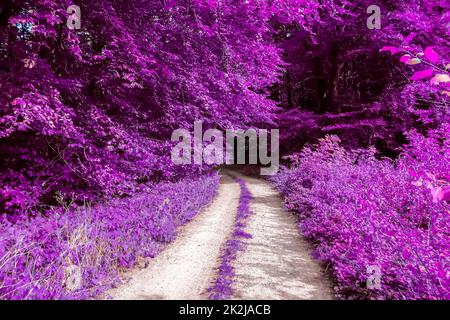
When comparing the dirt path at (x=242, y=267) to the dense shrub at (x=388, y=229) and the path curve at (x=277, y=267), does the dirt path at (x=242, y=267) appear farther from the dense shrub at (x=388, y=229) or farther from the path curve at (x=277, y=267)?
the dense shrub at (x=388, y=229)

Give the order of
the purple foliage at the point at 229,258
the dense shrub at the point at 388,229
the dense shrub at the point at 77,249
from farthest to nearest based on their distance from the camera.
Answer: the purple foliage at the point at 229,258 < the dense shrub at the point at 77,249 < the dense shrub at the point at 388,229


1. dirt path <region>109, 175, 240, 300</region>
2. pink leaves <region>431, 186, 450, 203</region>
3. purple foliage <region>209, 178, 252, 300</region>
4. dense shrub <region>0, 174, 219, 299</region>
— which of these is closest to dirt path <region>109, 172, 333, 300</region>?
dirt path <region>109, 175, 240, 300</region>

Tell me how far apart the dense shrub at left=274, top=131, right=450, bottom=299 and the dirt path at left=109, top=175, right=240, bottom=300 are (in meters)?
1.99

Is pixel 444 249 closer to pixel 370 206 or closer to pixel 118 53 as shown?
pixel 370 206

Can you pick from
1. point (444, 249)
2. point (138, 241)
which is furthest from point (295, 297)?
point (138, 241)

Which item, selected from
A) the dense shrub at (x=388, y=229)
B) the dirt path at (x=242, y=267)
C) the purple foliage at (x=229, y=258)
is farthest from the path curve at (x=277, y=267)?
the dense shrub at (x=388, y=229)

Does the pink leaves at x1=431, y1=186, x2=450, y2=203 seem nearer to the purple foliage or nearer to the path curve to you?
the path curve

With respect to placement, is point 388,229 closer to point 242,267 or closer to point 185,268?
point 242,267

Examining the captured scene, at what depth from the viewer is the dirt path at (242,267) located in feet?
14.2

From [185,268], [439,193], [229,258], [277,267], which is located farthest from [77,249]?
[439,193]

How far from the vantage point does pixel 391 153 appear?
17812 mm

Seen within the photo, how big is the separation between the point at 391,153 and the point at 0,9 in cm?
1847

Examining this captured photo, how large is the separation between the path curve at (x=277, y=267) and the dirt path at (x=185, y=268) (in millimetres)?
544
